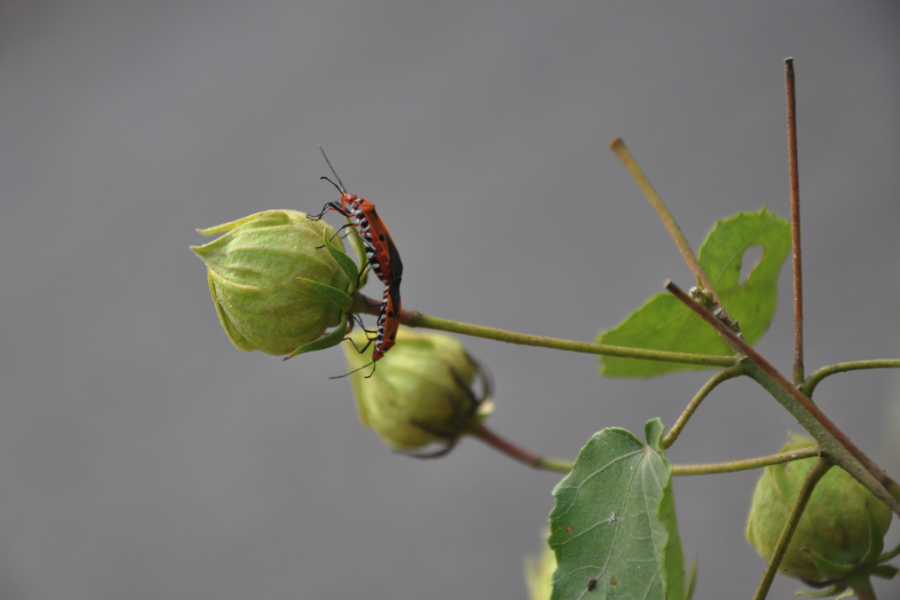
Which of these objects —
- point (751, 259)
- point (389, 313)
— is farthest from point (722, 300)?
point (389, 313)

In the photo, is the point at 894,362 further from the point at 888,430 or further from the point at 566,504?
the point at 566,504

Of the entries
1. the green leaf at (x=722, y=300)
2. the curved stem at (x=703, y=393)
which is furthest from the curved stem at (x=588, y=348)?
the green leaf at (x=722, y=300)

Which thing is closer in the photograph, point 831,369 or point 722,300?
point 831,369

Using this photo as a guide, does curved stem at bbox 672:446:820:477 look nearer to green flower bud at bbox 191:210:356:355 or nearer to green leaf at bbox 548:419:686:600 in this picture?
green leaf at bbox 548:419:686:600

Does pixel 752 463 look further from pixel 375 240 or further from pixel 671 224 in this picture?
pixel 375 240

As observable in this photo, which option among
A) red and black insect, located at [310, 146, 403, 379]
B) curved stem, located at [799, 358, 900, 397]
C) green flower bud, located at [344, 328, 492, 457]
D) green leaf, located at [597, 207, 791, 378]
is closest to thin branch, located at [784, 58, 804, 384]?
curved stem, located at [799, 358, 900, 397]

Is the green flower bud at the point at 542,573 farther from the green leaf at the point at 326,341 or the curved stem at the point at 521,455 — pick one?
the green leaf at the point at 326,341

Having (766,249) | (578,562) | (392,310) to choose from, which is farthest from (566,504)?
(766,249)
